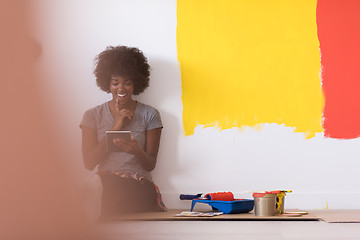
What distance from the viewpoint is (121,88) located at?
2656 mm

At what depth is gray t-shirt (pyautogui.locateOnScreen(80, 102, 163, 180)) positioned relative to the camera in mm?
2594

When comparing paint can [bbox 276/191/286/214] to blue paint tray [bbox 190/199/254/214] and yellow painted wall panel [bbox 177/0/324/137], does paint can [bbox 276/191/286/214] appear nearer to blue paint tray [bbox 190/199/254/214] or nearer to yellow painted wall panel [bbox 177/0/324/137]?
blue paint tray [bbox 190/199/254/214]

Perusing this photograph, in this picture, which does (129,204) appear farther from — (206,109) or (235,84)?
(235,84)

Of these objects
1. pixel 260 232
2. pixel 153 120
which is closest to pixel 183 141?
pixel 153 120

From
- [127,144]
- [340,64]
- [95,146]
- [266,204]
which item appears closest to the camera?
[266,204]

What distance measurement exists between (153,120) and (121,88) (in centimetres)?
28

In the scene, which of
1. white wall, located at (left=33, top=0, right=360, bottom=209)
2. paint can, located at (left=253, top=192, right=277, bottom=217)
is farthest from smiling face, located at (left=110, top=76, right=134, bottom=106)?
paint can, located at (left=253, top=192, right=277, bottom=217)

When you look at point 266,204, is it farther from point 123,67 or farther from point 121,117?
point 123,67

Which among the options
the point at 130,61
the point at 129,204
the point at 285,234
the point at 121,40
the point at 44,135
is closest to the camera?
the point at 44,135

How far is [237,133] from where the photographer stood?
2.78 meters

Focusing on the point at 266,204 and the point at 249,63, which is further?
the point at 249,63

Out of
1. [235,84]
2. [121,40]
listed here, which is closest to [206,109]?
[235,84]

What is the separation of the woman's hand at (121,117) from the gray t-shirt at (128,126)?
0.03 metres

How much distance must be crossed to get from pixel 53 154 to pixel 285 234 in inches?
47.1
